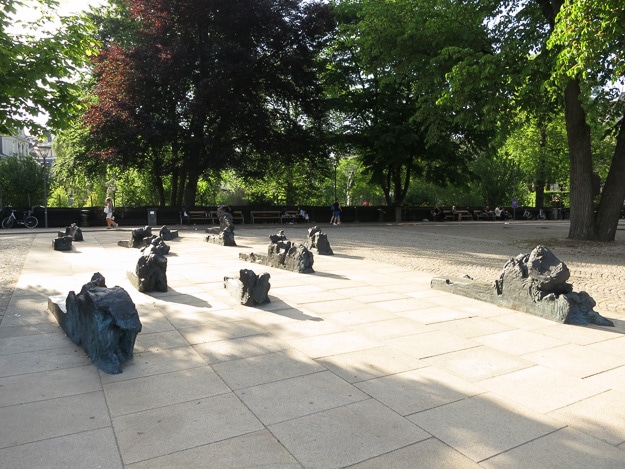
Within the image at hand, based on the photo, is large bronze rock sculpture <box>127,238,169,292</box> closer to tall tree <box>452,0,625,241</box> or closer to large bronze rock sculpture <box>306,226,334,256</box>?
large bronze rock sculpture <box>306,226,334,256</box>

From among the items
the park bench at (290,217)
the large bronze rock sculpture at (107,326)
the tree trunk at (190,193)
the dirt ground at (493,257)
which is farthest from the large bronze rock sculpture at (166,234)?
the park bench at (290,217)

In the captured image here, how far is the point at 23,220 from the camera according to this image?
77.5 ft

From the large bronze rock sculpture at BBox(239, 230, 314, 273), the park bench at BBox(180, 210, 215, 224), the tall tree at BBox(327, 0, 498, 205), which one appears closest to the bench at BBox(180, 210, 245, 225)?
the park bench at BBox(180, 210, 215, 224)

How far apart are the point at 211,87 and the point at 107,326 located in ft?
68.4

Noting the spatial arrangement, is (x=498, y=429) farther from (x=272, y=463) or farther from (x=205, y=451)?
(x=205, y=451)

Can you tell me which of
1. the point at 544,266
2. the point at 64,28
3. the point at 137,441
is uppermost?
the point at 64,28

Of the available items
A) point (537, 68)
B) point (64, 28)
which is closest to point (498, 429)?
point (64, 28)

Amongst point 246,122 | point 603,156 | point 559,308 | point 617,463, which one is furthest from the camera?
point 603,156

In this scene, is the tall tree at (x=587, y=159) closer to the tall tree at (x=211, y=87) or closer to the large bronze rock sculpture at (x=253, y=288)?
the large bronze rock sculpture at (x=253, y=288)

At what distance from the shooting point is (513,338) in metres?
5.02

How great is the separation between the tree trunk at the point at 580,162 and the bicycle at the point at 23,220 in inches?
978

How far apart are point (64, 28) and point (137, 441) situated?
10.6 metres

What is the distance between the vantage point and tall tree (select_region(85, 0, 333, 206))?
23391mm

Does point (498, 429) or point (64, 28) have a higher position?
point (64, 28)
